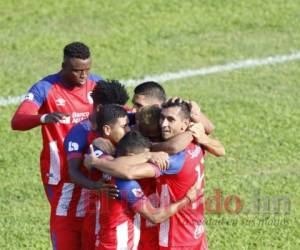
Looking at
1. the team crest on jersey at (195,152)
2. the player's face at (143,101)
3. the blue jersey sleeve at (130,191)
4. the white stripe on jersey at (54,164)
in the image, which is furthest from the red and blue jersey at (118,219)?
the white stripe on jersey at (54,164)

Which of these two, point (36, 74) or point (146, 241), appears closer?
point (146, 241)

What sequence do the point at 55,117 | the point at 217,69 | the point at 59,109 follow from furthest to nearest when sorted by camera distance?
1. the point at 217,69
2. the point at 59,109
3. the point at 55,117

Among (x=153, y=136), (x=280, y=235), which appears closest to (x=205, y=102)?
(x=280, y=235)

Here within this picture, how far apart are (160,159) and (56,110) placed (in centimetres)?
201

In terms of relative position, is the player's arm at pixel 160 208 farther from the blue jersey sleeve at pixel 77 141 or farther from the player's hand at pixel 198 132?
the blue jersey sleeve at pixel 77 141

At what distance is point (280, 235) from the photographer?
37.4 feet

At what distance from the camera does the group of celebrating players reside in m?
8.37

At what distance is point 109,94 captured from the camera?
8.84 m

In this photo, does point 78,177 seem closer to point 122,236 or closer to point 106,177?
point 106,177

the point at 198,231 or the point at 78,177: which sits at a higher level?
the point at 78,177

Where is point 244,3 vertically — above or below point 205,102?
above

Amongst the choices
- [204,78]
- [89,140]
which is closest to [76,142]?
[89,140]

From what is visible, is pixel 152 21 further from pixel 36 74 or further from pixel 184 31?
pixel 36 74

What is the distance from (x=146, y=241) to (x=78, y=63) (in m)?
1.89
